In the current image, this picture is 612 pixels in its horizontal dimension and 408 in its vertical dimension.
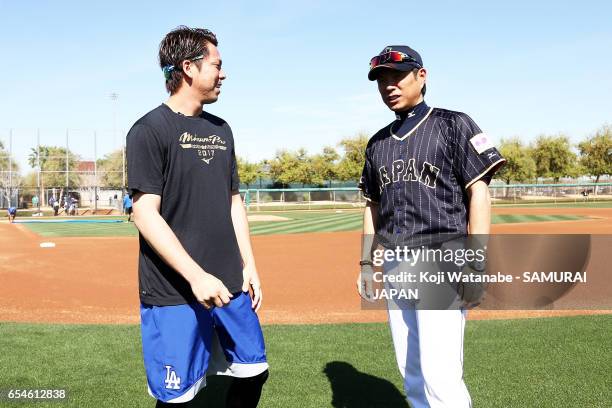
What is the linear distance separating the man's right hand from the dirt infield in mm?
4999

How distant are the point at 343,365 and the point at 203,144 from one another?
3033mm

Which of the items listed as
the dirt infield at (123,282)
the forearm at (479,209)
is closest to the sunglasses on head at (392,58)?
the forearm at (479,209)

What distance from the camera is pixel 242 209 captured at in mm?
2721

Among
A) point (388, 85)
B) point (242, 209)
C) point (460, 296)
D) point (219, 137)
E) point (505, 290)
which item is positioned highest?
point (388, 85)

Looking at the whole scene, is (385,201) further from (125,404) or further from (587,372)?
(587,372)

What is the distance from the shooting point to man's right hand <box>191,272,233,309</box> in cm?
206

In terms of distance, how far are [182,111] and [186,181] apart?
0.35 m

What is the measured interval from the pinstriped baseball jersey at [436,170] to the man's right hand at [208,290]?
102cm

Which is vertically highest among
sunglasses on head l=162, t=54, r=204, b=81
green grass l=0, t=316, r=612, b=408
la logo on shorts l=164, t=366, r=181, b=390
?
sunglasses on head l=162, t=54, r=204, b=81

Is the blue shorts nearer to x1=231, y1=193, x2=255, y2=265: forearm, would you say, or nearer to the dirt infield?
x1=231, y1=193, x2=255, y2=265: forearm

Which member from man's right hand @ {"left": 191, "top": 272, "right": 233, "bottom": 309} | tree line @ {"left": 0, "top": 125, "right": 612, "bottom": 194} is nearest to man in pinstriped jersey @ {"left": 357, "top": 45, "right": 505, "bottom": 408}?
man's right hand @ {"left": 191, "top": 272, "right": 233, "bottom": 309}

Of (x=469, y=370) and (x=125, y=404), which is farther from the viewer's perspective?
(x=469, y=370)

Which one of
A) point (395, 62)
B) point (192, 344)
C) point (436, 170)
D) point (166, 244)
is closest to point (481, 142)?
point (436, 170)

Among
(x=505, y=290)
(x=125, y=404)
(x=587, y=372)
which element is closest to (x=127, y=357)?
(x=125, y=404)
